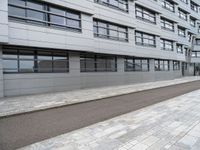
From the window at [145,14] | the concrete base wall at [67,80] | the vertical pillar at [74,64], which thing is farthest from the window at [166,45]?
the vertical pillar at [74,64]

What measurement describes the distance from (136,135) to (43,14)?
11.7m

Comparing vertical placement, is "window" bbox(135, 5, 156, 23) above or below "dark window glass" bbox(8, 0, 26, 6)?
above

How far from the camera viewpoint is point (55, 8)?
13445 millimetres

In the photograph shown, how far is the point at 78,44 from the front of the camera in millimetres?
14062

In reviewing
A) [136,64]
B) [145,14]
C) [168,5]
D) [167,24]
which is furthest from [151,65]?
[168,5]

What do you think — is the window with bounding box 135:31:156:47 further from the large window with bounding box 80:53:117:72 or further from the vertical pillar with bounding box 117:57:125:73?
the large window with bounding box 80:53:117:72

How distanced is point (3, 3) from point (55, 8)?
4143 mm

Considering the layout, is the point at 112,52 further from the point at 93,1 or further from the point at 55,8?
the point at 55,8

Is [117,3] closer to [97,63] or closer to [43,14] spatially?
[97,63]

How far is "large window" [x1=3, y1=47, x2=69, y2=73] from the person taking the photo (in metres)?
11.3

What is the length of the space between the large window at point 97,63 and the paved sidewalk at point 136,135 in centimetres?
1010

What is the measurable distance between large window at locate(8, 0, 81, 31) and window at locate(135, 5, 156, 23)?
9.93 meters

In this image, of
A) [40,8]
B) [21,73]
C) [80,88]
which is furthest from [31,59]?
[80,88]

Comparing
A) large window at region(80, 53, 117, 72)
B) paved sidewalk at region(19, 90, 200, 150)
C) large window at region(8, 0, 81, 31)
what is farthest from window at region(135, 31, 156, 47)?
paved sidewalk at region(19, 90, 200, 150)
